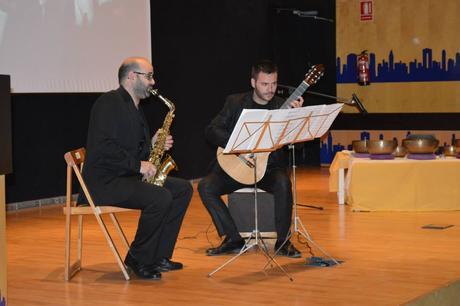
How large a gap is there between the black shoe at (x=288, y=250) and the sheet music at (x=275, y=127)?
84cm

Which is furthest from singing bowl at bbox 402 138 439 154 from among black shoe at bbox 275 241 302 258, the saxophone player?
the saxophone player

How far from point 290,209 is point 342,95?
258 inches

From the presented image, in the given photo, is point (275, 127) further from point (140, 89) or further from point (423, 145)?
point (423, 145)

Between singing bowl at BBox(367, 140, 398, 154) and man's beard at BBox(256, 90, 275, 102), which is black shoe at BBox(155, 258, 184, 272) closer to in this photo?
man's beard at BBox(256, 90, 275, 102)

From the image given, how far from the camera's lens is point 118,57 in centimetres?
920

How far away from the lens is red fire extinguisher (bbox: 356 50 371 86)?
39.4ft

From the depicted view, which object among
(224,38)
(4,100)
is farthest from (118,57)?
(4,100)

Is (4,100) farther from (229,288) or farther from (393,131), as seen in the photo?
(393,131)

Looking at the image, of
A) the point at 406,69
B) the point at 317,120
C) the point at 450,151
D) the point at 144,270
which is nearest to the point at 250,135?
the point at 317,120

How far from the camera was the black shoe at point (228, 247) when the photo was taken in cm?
618

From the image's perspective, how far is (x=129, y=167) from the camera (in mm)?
5426

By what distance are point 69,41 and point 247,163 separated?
3266mm

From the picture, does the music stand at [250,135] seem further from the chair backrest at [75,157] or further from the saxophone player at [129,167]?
the chair backrest at [75,157]

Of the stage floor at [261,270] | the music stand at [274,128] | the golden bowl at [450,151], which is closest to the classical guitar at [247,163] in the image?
the music stand at [274,128]
